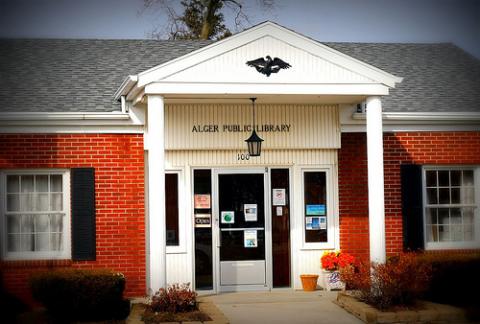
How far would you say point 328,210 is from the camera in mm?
15094

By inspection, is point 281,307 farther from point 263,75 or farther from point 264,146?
point 263,75

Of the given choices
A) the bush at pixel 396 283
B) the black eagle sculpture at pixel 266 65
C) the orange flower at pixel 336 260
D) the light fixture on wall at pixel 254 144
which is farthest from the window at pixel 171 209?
the bush at pixel 396 283

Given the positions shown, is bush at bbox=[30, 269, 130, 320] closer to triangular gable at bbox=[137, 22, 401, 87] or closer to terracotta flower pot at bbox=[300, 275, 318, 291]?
triangular gable at bbox=[137, 22, 401, 87]

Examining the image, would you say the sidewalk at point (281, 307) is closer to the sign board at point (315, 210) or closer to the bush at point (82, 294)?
the sign board at point (315, 210)

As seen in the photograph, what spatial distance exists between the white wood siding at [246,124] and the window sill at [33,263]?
2.97 meters

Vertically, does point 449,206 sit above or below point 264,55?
below

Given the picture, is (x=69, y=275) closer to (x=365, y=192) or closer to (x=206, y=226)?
(x=206, y=226)

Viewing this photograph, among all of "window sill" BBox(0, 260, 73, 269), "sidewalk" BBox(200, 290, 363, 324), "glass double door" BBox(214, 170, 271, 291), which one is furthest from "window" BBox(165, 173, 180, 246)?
"window sill" BBox(0, 260, 73, 269)

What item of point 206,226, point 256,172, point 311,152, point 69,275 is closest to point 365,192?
point 311,152

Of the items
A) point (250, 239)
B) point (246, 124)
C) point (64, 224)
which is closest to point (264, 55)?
point (246, 124)

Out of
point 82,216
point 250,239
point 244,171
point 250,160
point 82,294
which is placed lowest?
point 82,294

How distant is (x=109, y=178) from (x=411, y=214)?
6.15 meters

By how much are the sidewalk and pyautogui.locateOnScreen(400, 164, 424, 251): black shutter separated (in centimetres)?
203

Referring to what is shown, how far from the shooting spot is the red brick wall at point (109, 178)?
13.9 m
